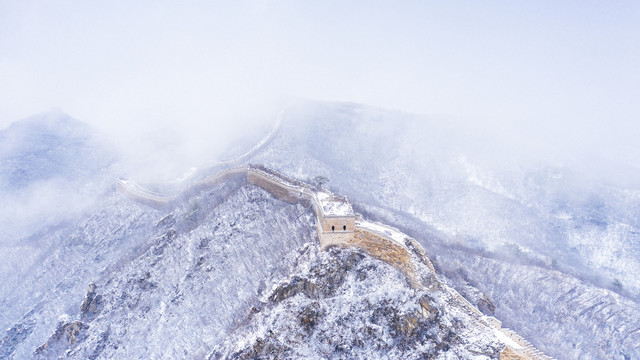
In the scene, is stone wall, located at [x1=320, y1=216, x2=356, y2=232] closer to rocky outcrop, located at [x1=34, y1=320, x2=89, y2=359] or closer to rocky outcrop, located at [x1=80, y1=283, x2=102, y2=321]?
rocky outcrop, located at [x1=80, y1=283, x2=102, y2=321]

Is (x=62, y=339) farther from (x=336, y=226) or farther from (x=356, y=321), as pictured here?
(x=356, y=321)

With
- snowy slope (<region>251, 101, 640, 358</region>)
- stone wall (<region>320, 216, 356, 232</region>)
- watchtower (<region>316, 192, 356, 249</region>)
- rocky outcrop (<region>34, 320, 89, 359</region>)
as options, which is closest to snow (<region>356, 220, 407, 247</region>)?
stone wall (<region>320, 216, 356, 232</region>)

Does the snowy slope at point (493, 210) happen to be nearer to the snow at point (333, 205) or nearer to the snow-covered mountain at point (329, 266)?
the snow-covered mountain at point (329, 266)

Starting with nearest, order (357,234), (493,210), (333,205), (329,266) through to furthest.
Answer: (329,266)
(357,234)
(333,205)
(493,210)

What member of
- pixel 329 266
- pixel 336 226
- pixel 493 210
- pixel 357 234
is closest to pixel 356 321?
pixel 329 266

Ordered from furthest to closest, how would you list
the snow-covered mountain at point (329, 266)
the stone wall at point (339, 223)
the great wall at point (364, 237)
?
the stone wall at point (339, 223), the snow-covered mountain at point (329, 266), the great wall at point (364, 237)

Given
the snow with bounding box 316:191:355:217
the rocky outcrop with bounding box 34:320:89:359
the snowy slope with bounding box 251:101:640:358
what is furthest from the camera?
the snowy slope with bounding box 251:101:640:358

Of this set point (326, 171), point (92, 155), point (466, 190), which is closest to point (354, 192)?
point (326, 171)

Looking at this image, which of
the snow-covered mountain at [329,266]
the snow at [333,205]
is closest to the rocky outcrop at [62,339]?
the snow-covered mountain at [329,266]

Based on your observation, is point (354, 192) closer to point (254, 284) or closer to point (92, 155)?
point (254, 284)
